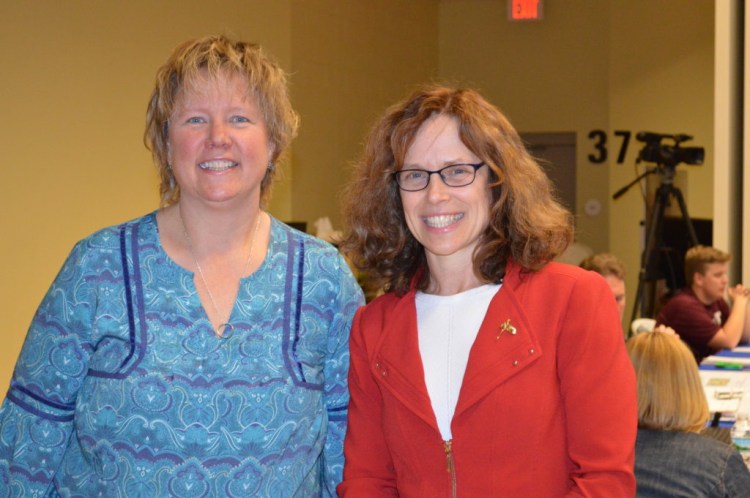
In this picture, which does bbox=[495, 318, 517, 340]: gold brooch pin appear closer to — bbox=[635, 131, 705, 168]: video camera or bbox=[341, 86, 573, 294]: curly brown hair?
bbox=[341, 86, 573, 294]: curly brown hair

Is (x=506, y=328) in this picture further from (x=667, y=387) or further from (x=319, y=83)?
(x=319, y=83)

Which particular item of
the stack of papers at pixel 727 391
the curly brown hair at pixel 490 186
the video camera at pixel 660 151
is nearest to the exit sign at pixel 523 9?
the video camera at pixel 660 151

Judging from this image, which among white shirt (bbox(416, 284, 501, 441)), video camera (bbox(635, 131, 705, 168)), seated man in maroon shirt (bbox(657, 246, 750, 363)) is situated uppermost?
video camera (bbox(635, 131, 705, 168))

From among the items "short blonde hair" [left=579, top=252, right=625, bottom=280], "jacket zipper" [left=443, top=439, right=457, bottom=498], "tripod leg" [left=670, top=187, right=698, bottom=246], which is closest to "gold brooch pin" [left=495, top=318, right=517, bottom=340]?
"jacket zipper" [left=443, top=439, right=457, bottom=498]

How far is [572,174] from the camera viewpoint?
34.3 ft

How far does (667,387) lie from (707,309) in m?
3.18

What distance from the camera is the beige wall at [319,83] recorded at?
4805 mm

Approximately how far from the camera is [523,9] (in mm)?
7551

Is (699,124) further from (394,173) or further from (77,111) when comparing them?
(394,173)

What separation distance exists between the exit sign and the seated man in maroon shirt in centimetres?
283

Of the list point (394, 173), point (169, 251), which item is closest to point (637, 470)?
point (394, 173)

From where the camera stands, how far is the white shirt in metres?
1.59

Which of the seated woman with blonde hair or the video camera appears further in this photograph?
the video camera

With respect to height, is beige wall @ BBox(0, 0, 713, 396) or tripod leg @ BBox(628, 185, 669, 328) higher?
beige wall @ BBox(0, 0, 713, 396)
